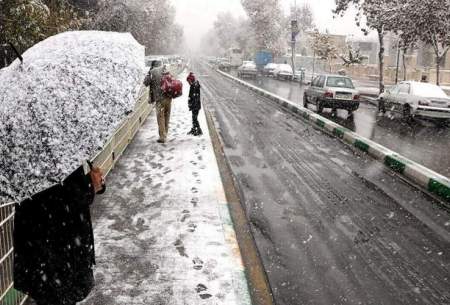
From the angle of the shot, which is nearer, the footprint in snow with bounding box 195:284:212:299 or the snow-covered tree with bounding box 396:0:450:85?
the footprint in snow with bounding box 195:284:212:299

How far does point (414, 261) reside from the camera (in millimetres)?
4953

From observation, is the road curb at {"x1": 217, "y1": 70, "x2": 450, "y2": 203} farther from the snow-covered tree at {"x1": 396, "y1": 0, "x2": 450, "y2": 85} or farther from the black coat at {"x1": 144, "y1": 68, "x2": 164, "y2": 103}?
the snow-covered tree at {"x1": 396, "y1": 0, "x2": 450, "y2": 85}

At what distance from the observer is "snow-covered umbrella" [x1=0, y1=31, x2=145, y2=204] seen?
7.88ft

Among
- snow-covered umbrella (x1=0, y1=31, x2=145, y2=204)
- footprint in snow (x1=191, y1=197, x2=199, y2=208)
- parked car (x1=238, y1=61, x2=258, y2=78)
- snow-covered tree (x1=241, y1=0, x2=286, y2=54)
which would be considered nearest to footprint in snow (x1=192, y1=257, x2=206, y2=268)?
footprint in snow (x1=191, y1=197, x2=199, y2=208)

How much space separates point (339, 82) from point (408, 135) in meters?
5.41

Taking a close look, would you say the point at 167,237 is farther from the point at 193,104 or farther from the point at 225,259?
the point at 193,104

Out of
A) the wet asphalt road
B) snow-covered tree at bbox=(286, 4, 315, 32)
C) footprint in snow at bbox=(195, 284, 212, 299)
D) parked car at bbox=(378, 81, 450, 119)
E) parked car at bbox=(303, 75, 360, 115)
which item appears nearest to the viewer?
footprint in snow at bbox=(195, 284, 212, 299)

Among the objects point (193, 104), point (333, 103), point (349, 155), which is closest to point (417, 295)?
point (349, 155)

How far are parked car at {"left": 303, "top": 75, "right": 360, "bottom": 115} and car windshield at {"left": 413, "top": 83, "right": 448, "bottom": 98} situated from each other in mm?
2213

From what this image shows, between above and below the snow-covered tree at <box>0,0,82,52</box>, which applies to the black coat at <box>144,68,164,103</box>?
below

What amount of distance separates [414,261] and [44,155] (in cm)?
421

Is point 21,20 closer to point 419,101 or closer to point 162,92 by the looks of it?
point 162,92

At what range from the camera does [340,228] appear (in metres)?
5.86

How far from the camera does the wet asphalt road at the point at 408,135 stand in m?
10.6
